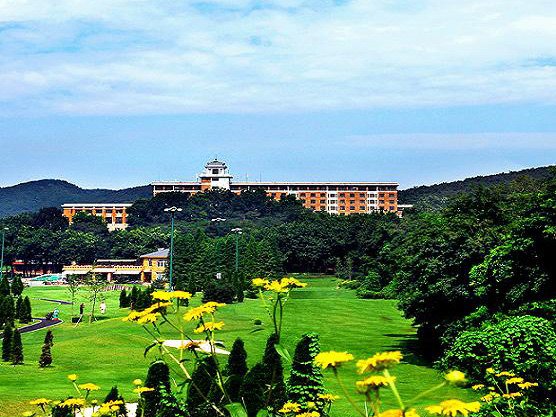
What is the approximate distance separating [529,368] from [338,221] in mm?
97604

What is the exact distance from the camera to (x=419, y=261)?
109ft

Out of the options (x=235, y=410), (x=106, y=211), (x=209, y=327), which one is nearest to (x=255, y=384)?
(x=209, y=327)

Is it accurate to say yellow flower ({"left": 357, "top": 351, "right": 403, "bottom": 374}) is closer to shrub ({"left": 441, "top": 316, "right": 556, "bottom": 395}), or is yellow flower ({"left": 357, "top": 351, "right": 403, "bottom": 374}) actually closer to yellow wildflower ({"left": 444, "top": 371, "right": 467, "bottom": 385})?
yellow wildflower ({"left": 444, "top": 371, "right": 467, "bottom": 385})

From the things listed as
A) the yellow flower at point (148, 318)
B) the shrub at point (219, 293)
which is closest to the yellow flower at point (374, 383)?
the yellow flower at point (148, 318)

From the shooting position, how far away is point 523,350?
2077 cm

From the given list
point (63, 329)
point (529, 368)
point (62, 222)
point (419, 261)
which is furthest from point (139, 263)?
point (529, 368)

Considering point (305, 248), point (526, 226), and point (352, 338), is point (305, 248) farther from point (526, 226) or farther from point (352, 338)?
point (526, 226)

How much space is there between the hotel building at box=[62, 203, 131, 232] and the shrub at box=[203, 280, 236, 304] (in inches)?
5124

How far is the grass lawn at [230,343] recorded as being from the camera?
25.2 meters

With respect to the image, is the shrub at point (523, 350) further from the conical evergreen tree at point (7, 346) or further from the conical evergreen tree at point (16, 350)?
the conical evergreen tree at point (7, 346)

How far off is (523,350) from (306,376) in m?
5.92

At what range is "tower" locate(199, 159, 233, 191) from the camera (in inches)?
7643

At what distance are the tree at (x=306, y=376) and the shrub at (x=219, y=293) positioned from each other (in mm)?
36450

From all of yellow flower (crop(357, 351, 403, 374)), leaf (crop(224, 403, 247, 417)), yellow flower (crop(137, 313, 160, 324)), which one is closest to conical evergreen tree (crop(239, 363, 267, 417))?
yellow flower (crop(137, 313, 160, 324))
